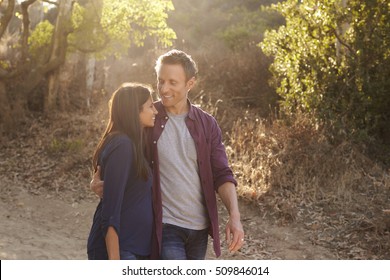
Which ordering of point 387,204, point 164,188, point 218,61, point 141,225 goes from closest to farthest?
1. point 141,225
2. point 164,188
3. point 387,204
4. point 218,61

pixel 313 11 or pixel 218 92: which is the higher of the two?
pixel 313 11

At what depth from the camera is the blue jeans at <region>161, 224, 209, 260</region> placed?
303 cm

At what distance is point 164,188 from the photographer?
3129mm

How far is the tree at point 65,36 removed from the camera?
505 inches

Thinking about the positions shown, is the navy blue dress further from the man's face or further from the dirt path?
the dirt path

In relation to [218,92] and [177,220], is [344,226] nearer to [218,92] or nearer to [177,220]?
[177,220]

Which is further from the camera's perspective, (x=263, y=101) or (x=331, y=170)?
(x=263, y=101)

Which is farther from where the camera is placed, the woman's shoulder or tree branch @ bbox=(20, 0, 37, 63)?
tree branch @ bbox=(20, 0, 37, 63)

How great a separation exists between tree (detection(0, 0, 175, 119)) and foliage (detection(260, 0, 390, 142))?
3.34m

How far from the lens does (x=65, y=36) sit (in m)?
13.2

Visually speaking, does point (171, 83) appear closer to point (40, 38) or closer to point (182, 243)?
point (182, 243)

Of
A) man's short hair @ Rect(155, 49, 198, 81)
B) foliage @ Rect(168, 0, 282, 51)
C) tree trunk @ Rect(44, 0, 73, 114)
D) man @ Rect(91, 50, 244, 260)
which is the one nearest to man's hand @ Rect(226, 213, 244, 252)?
man @ Rect(91, 50, 244, 260)
